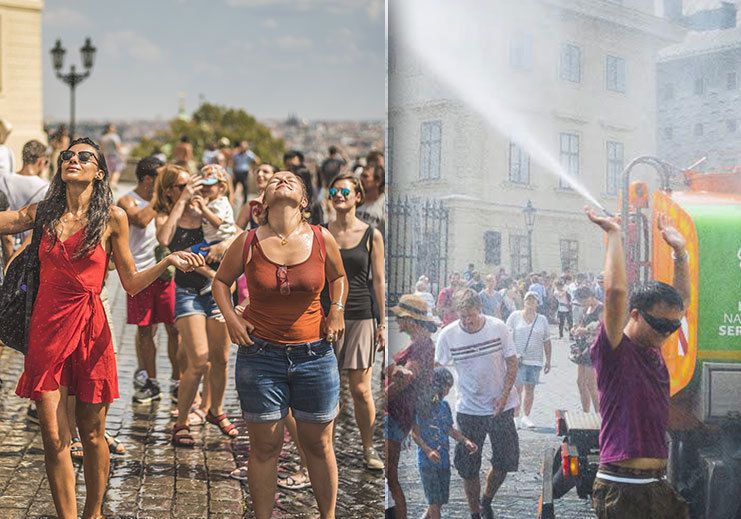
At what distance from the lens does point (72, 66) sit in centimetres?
3102

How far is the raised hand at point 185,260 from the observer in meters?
4.96

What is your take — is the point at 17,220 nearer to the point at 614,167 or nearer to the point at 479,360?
the point at 479,360

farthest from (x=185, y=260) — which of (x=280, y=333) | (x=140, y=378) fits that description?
(x=140, y=378)

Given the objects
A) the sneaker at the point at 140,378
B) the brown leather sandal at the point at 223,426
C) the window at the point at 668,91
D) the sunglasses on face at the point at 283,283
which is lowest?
the brown leather sandal at the point at 223,426

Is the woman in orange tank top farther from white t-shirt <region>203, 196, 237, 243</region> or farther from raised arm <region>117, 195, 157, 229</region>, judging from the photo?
raised arm <region>117, 195, 157, 229</region>

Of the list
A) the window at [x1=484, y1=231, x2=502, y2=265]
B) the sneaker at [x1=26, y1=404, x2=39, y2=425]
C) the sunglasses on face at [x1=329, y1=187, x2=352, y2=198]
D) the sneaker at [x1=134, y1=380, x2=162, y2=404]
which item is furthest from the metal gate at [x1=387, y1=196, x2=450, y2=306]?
the sneaker at [x1=134, y1=380, x2=162, y2=404]

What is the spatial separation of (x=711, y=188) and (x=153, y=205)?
449 cm

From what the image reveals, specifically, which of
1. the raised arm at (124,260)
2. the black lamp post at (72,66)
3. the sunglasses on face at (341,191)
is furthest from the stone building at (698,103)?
the black lamp post at (72,66)

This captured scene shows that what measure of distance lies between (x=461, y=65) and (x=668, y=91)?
2.04 ft

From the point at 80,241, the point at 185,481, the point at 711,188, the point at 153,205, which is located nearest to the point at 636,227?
the point at 711,188

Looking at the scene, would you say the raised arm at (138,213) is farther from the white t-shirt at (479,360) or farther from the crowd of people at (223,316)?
the white t-shirt at (479,360)

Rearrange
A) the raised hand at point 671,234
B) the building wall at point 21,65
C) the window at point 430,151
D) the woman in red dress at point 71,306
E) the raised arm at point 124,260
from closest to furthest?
the raised hand at point 671,234
the window at point 430,151
the woman in red dress at point 71,306
the raised arm at point 124,260
the building wall at point 21,65

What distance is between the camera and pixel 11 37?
37188mm

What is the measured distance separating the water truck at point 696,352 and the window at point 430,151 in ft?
1.89
